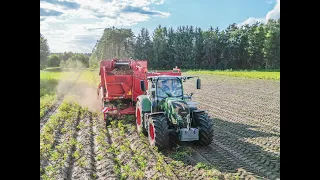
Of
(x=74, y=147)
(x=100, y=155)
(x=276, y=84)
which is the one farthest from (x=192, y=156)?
(x=276, y=84)

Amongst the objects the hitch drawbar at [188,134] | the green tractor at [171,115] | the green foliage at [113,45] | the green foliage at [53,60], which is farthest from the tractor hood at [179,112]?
the green foliage at [53,60]

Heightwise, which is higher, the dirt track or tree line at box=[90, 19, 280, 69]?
tree line at box=[90, 19, 280, 69]

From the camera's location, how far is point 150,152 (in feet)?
18.9

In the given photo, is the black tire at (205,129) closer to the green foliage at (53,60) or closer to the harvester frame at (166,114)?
the harvester frame at (166,114)

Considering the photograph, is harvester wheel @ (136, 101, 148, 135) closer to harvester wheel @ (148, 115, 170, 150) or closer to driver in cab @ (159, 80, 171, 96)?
driver in cab @ (159, 80, 171, 96)

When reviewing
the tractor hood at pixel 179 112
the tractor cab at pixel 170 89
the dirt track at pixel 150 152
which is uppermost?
the tractor cab at pixel 170 89

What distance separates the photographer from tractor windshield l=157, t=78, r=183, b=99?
6262 mm

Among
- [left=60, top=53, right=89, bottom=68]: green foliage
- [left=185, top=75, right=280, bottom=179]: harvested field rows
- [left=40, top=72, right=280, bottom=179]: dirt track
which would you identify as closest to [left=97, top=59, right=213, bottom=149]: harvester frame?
[left=40, top=72, right=280, bottom=179]: dirt track

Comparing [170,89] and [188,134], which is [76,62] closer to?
[170,89]

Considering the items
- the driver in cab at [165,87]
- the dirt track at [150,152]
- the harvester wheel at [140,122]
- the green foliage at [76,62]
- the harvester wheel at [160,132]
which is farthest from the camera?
the green foliage at [76,62]

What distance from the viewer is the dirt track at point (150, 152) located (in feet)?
15.8

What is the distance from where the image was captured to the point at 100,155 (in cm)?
557

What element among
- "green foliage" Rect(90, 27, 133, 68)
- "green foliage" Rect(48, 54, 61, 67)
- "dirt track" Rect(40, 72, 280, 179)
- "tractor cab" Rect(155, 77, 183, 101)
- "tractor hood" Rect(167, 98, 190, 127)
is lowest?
"dirt track" Rect(40, 72, 280, 179)
